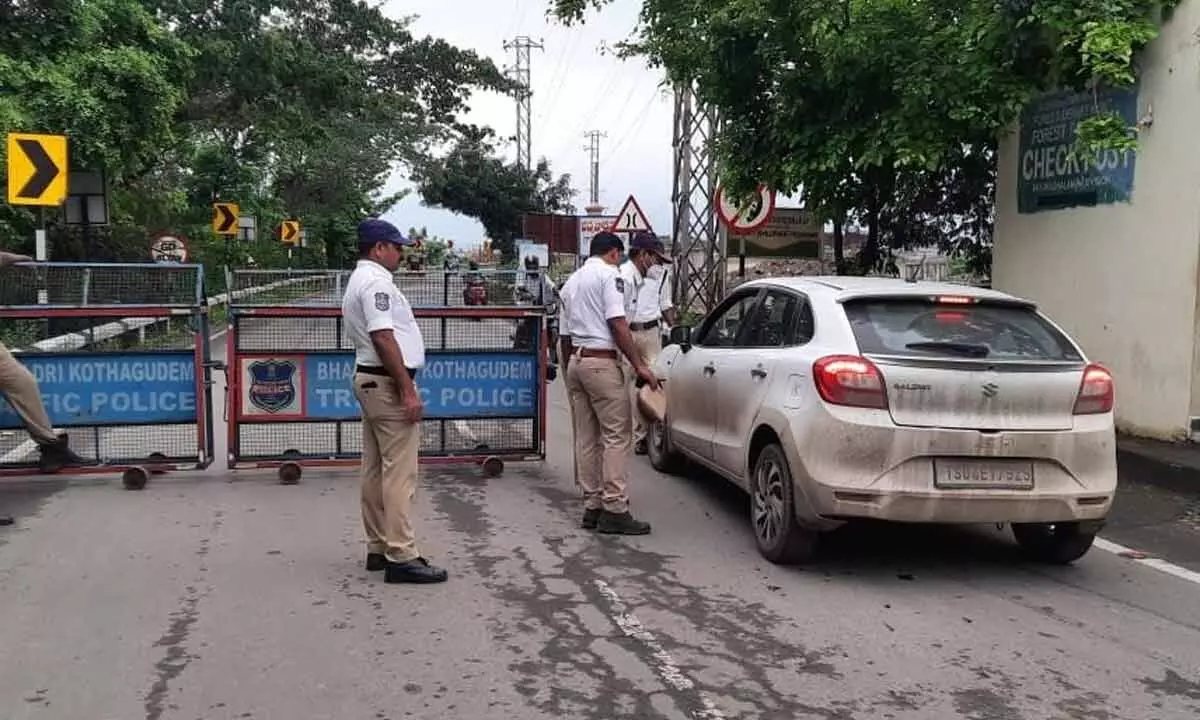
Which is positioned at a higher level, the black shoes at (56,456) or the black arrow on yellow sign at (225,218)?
the black arrow on yellow sign at (225,218)

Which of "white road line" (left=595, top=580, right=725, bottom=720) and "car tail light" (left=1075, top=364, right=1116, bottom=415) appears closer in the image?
"white road line" (left=595, top=580, right=725, bottom=720)

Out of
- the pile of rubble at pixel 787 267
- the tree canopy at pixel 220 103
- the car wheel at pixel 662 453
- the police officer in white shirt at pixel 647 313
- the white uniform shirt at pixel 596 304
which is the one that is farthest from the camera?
the pile of rubble at pixel 787 267

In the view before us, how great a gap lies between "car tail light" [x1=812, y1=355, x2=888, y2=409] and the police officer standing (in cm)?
128

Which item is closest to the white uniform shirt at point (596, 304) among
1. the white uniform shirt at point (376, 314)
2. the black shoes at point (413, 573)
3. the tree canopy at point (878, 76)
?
the white uniform shirt at point (376, 314)

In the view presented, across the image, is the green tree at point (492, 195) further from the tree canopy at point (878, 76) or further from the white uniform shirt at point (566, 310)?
the white uniform shirt at point (566, 310)

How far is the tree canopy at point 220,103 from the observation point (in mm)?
15383

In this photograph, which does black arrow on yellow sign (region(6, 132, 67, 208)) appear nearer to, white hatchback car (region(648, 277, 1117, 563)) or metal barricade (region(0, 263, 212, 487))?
metal barricade (region(0, 263, 212, 487))

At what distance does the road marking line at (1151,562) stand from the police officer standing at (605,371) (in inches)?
108

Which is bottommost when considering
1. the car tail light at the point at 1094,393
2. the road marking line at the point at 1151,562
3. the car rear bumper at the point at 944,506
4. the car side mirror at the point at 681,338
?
the road marking line at the point at 1151,562

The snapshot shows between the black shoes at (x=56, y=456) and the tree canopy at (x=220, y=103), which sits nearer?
the black shoes at (x=56, y=456)

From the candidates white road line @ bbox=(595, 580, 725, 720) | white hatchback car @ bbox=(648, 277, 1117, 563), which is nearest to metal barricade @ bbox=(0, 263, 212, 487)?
white road line @ bbox=(595, 580, 725, 720)

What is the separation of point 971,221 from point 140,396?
9891mm

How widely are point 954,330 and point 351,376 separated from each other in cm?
442

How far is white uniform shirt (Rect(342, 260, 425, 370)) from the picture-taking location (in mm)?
5211
